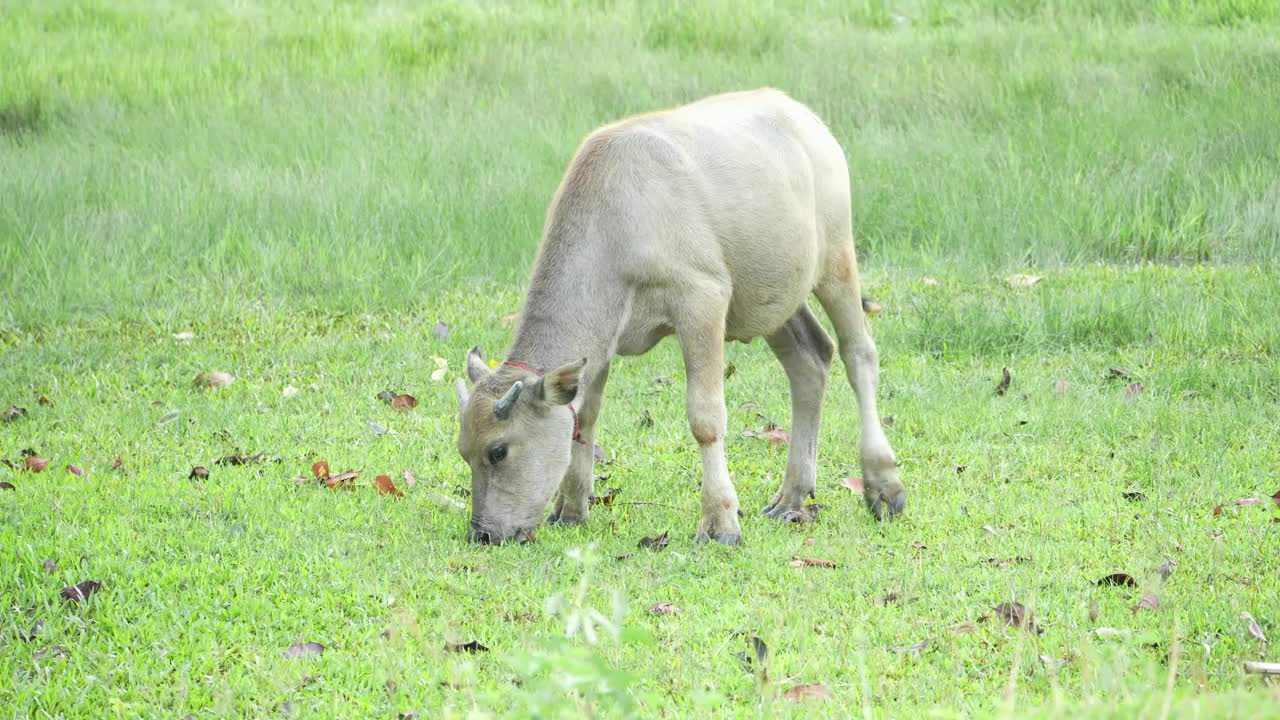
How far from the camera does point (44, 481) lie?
6.89 meters

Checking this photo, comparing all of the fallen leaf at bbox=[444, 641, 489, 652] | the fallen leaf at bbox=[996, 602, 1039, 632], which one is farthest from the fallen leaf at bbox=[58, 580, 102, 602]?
the fallen leaf at bbox=[996, 602, 1039, 632]

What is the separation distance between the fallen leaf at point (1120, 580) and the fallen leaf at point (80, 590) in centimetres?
389

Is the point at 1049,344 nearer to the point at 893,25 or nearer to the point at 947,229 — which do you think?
the point at 947,229

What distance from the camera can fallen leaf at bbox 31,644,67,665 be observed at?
16.2ft

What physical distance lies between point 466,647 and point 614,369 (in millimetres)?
4722

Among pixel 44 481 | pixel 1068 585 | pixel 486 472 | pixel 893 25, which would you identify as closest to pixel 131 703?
pixel 486 472

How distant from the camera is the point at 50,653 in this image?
197 inches

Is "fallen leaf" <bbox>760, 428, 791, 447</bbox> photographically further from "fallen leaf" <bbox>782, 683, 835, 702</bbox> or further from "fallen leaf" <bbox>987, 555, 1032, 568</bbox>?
"fallen leaf" <bbox>782, 683, 835, 702</bbox>

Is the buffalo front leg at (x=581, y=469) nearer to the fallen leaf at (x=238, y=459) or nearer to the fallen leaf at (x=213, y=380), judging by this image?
the fallen leaf at (x=238, y=459)

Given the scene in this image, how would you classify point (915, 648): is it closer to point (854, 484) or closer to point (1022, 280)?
point (854, 484)

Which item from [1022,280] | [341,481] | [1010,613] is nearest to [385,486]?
[341,481]

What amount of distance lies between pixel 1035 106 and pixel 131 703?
36.7ft

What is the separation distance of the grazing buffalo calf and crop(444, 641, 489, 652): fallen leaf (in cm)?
105

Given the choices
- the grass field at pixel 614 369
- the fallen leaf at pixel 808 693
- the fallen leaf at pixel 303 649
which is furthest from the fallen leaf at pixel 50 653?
the fallen leaf at pixel 808 693
